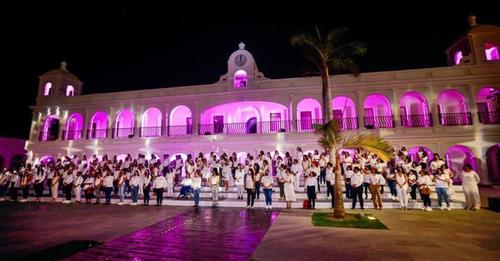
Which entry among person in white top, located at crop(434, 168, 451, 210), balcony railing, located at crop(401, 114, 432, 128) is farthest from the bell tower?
balcony railing, located at crop(401, 114, 432, 128)

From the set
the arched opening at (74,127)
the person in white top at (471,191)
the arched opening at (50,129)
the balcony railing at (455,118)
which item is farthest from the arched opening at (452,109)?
the arched opening at (50,129)

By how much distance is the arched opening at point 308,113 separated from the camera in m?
20.5

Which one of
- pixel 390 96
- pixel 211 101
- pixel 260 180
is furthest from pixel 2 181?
pixel 390 96

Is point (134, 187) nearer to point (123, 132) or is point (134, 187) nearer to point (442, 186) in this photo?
point (123, 132)

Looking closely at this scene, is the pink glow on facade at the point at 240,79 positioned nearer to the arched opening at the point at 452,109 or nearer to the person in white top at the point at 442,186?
the person in white top at the point at 442,186

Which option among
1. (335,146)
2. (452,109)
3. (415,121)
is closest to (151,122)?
(335,146)

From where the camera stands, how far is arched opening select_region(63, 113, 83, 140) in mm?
23253

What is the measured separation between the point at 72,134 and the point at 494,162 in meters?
34.4

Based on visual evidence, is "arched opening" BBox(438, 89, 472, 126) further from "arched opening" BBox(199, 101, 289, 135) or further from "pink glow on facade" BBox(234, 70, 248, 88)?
"pink glow on facade" BBox(234, 70, 248, 88)

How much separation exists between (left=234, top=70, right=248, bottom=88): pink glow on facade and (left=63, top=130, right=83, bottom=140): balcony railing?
14.6 metres

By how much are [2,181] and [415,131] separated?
26.5m

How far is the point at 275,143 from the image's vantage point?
1884cm

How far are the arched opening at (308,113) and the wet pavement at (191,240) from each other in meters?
12.3

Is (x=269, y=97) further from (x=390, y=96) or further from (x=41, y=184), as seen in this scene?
(x=41, y=184)
